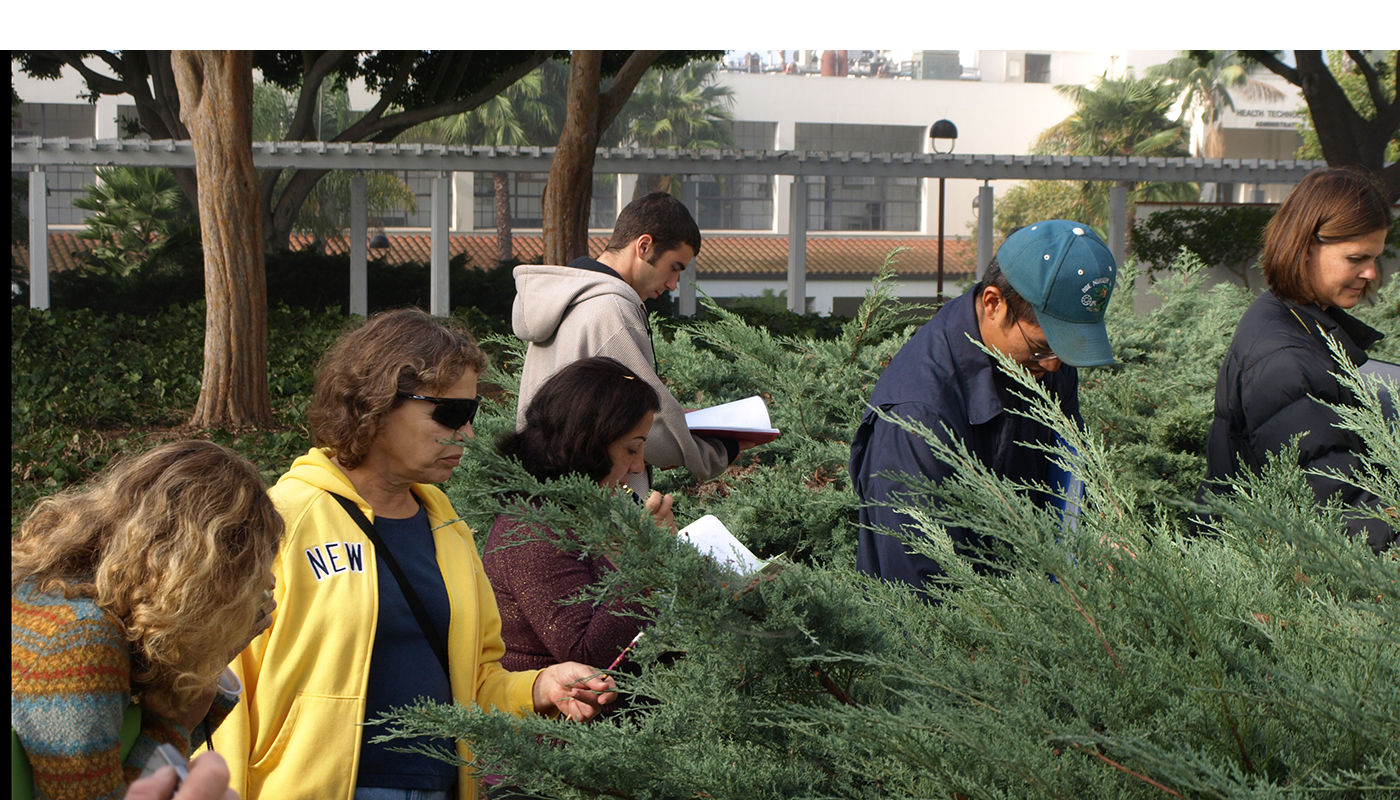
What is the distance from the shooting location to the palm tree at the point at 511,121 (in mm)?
48812

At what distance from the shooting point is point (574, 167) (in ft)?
36.7

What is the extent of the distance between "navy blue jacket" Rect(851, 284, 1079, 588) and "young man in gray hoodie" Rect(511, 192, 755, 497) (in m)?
1.05

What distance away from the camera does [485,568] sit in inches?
95.3

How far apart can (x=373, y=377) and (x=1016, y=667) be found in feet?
4.52

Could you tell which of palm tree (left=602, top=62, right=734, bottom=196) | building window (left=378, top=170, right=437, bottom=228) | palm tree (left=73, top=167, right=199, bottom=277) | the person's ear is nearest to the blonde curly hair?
the person's ear

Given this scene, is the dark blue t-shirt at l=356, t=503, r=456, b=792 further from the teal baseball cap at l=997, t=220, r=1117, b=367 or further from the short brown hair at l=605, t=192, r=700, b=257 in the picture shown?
the short brown hair at l=605, t=192, r=700, b=257

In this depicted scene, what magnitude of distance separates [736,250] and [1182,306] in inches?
1552

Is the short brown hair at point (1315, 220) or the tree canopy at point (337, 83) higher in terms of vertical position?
the tree canopy at point (337, 83)

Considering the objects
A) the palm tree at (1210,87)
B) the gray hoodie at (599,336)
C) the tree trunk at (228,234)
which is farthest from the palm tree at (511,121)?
the gray hoodie at (599,336)

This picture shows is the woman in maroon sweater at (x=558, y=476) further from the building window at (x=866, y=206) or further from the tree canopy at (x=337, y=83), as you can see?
the building window at (x=866, y=206)

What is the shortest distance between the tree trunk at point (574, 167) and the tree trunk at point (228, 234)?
2853mm

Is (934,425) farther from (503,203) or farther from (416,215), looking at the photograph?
(503,203)
